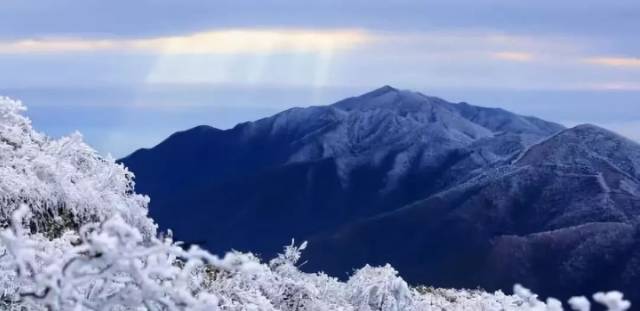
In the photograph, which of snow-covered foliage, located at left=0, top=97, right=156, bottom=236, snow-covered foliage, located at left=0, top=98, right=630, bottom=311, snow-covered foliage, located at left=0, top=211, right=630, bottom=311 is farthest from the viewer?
snow-covered foliage, located at left=0, top=97, right=156, bottom=236

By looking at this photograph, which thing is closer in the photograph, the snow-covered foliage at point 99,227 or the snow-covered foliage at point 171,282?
the snow-covered foliage at point 171,282

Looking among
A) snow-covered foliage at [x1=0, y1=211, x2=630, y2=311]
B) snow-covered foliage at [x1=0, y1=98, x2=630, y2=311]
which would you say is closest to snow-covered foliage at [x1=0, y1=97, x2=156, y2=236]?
snow-covered foliage at [x1=0, y1=98, x2=630, y2=311]

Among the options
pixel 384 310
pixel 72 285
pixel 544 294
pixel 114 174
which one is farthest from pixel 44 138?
pixel 544 294

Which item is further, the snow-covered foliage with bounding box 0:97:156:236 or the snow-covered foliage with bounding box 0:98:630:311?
the snow-covered foliage with bounding box 0:97:156:236

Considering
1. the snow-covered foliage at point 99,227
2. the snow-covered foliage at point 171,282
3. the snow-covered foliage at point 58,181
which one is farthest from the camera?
the snow-covered foliage at point 58,181

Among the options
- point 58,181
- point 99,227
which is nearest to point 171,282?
point 99,227

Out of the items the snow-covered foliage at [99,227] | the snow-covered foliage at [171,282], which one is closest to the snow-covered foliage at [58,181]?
the snow-covered foliage at [99,227]

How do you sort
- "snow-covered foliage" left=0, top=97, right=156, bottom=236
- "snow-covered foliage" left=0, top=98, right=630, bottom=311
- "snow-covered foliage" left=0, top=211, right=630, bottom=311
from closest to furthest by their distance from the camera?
"snow-covered foliage" left=0, top=211, right=630, bottom=311, "snow-covered foliage" left=0, top=98, right=630, bottom=311, "snow-covered foliage" left=0, top=97, right=156, bottom=236

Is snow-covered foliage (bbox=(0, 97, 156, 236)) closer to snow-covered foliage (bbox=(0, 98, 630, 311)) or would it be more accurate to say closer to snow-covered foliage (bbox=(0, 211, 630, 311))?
snow-covered foliage (bbox=(0, 98, 630, 311))

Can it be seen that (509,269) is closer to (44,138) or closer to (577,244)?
(577,244)

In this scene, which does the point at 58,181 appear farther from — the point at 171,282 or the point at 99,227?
the point at 171,282

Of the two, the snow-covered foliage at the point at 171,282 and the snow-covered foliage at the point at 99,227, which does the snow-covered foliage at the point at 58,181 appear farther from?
the snow-covered foliage at the point at 171,282
